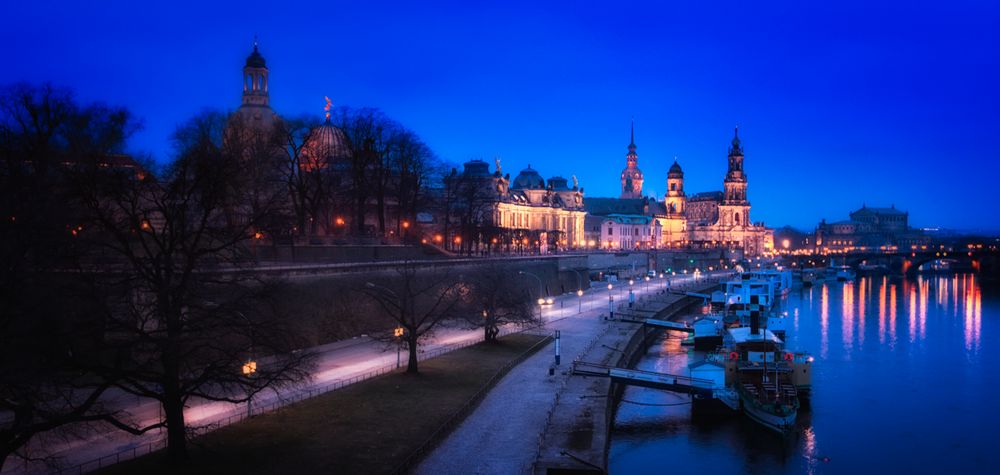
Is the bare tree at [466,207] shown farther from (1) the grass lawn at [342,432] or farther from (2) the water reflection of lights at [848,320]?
(1) the grass lawn at [342,432]

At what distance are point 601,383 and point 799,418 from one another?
1230cm

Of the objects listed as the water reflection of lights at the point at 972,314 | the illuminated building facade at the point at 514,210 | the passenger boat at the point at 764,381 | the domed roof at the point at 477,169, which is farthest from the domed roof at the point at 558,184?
the passenger boat at the point at 764,381

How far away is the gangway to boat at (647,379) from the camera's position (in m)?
43.2

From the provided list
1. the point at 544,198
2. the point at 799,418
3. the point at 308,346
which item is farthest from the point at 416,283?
the point at 544,198

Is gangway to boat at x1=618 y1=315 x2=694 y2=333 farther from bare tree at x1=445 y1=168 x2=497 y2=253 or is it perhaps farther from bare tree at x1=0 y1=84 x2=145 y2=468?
bare tree at x1=0 y1=84 x2=145 y2=468

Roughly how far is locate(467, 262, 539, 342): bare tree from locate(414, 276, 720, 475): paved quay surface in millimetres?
4033

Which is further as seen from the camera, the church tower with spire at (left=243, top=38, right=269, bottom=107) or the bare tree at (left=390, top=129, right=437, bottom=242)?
the church tower with spire at (left=243, top=38, right=269, bottom=107)

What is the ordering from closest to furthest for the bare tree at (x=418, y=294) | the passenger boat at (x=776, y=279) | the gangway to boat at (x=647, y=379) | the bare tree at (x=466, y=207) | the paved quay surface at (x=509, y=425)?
the paved quay surface at (x=509, y=425) → the gangway to boat at (x=647, y=379) → the bare tree at (x=418, y=294) → the bare tree at (x=466, y=207) → the passenger boat at (x=776, y=279)

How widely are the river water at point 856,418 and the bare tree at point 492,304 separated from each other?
9.93 meters

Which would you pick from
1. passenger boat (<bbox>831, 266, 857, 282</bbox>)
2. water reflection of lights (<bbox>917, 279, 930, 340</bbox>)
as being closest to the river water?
water reflection of lights (<bbox>917, 279, 930, 340</bbox>)

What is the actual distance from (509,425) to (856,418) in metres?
23.4

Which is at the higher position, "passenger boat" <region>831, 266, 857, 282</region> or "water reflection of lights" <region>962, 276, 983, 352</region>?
"passenger boat" <region>831, 266, 857, 282</region>

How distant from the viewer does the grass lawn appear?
26.0 m

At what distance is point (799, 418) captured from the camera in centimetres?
4478
